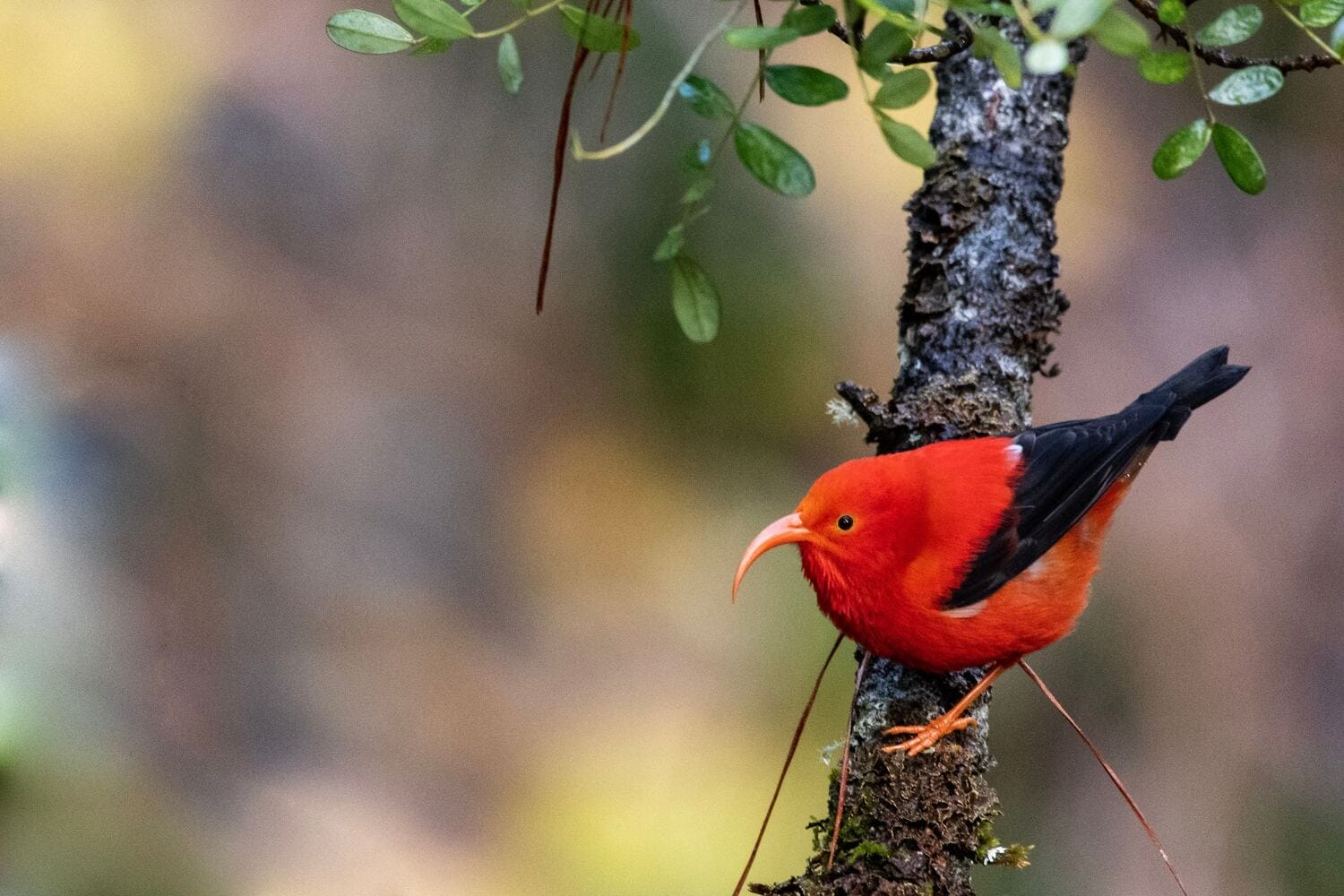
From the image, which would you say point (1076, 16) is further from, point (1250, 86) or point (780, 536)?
point (780, 536)

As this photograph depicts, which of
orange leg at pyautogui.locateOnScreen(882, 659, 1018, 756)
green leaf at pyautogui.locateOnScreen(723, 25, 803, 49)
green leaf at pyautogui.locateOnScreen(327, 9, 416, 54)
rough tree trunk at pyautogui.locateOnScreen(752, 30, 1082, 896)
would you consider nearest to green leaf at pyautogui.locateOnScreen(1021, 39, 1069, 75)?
green leaf at pyautogui.locateOnScreen(723, 25, 803, 49)

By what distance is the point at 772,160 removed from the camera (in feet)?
4.25

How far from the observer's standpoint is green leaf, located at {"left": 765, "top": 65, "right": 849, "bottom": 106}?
4.20 ft

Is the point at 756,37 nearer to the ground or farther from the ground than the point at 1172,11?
nearer to the ground

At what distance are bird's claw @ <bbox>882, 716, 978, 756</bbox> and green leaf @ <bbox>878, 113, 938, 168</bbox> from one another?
1098 mm

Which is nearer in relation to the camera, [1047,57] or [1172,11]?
[1047,57]

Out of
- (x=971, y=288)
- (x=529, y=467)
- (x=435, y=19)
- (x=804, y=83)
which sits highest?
(x=529, y=467)

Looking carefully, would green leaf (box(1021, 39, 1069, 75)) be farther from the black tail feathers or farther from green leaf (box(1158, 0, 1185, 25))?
the black tail feathers

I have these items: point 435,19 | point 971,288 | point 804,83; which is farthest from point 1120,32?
point 971,288

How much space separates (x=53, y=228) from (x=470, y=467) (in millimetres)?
1634

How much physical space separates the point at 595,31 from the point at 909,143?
364mm

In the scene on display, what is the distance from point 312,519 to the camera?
4328 mm

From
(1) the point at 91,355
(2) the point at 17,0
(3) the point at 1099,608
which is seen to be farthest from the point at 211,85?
(3) the point at 1099,608

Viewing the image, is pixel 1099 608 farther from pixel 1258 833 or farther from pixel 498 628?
pixel 498 628
